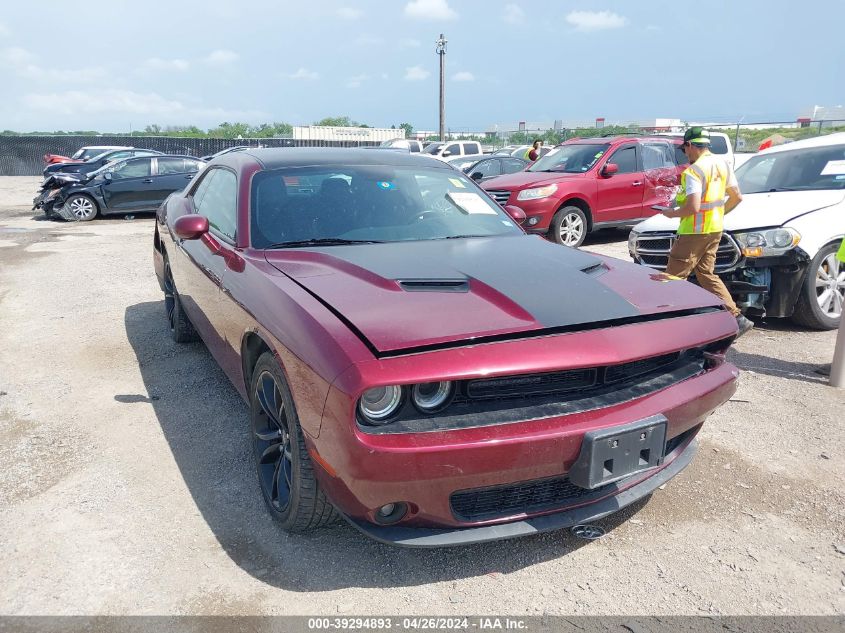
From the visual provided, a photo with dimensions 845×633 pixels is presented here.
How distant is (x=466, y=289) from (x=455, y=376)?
2.08ft

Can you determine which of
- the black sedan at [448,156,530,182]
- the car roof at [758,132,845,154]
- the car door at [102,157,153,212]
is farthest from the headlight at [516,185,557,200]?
the car door at [102,157,153,212]

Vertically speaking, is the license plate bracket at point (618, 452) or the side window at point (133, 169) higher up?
the side window at point (133, 169)

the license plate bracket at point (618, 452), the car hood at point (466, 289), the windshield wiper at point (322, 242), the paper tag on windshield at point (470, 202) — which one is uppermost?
the paper tag on windshield at point (470, 202)

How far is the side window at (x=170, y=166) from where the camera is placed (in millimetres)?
15180

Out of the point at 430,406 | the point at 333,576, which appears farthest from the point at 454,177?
the point at 333,576

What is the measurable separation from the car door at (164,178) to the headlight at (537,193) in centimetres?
875

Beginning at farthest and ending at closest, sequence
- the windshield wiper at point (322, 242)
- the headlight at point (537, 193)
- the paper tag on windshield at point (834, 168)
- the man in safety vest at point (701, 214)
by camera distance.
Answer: the headlight at point (537, 193)
the paper tag on windshield at point (834, 168)
the man in safety vest at point (701, 214)
the windshield wiper at point (322, 242)

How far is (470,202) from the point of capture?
13.3ft

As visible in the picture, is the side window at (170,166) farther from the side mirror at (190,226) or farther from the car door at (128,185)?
the side mirror at (190,226)

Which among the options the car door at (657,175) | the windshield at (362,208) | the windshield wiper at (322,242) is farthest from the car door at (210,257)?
the car door at (657,175)

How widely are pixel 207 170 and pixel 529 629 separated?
3.92 metres

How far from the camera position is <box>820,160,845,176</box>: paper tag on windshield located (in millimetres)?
6156

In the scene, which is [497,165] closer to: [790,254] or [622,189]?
[622,189]

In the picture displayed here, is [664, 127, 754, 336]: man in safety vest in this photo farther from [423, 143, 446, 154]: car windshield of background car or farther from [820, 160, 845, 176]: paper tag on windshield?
[423, 143, 446, 154]: car windshield of background car
